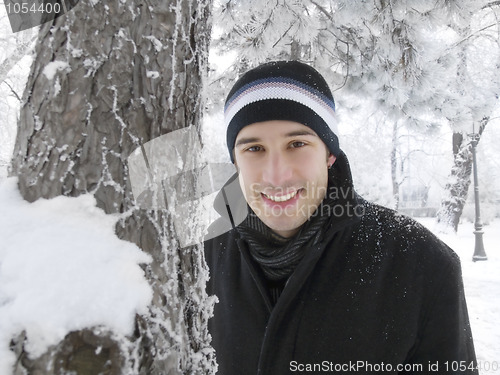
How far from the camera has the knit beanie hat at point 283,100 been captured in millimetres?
1588

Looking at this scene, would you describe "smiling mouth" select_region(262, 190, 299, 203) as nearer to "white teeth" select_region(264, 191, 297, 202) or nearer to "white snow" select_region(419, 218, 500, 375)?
"white teeth" select_region(264, 191, 297, 202)

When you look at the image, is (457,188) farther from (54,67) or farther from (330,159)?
(54,67)

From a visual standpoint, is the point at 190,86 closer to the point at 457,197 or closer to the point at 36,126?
the point at 36,126

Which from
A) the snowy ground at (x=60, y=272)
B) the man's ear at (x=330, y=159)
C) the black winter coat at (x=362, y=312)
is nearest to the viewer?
the snowy ground at (x=60, y=272)

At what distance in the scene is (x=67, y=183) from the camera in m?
0.82

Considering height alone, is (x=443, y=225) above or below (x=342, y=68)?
below

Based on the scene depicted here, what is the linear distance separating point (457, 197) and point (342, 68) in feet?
31.6

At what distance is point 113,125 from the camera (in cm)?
87

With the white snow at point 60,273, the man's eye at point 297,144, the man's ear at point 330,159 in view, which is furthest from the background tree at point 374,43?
the white snow at point 60,273

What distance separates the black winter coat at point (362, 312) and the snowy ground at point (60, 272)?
2.85 feet

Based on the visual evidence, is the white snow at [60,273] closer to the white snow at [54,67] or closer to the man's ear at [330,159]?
the white snow at [54,67]

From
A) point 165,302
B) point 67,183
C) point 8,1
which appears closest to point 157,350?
point 165,302

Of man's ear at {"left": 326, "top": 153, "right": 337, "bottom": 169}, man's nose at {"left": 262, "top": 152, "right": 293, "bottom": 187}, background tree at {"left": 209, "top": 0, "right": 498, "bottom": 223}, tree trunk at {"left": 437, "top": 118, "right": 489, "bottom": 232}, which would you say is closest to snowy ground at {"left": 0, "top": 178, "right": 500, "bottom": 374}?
man's nose at {"left": 262, "top": 152, "right": 293, "bottom": 187}

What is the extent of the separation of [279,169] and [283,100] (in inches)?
11.9
